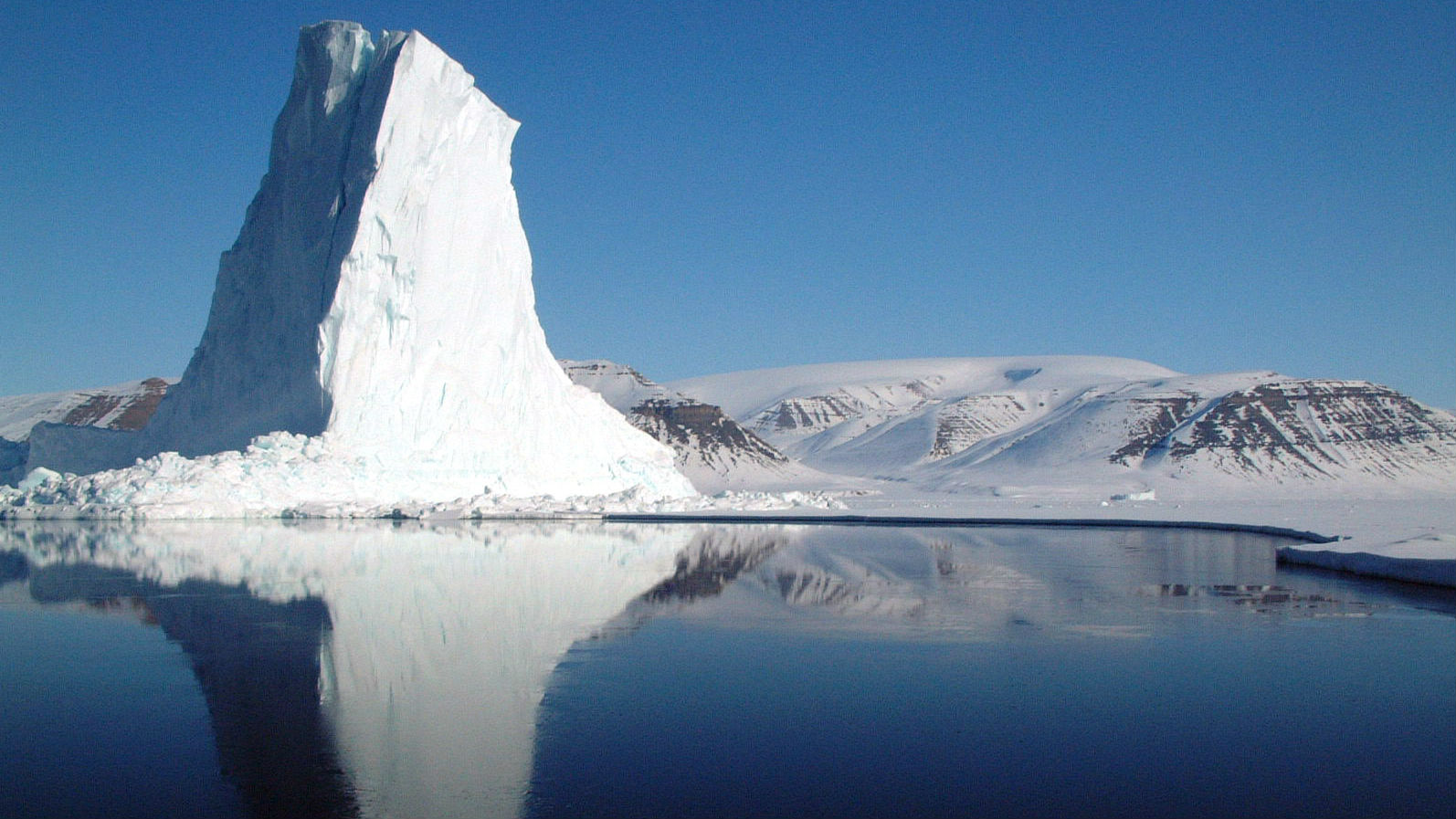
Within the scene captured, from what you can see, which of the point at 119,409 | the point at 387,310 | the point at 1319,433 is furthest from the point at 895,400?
the point at 387,310

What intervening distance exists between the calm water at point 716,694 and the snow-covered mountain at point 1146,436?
150ft

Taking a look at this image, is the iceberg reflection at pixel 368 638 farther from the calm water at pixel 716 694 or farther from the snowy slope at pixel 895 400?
the snowy slope at pixel 895 400

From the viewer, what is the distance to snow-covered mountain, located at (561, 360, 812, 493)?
57.1m

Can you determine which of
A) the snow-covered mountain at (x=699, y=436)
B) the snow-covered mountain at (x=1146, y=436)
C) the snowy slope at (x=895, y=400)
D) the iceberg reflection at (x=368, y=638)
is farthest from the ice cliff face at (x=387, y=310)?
the snowy slope at (x=895, y=400)

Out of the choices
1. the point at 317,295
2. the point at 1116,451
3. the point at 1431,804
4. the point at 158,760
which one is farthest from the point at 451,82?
the point at 1116,451

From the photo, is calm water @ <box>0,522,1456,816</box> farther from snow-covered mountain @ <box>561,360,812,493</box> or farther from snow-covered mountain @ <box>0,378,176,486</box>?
snow-covered mountain @ <box>0,378,176,486</box>

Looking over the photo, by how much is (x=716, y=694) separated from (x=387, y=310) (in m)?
21.6

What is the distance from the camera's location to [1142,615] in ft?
34.8

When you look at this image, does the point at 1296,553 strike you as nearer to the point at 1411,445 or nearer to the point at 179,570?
the point at 179,570

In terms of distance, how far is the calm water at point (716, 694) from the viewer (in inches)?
206

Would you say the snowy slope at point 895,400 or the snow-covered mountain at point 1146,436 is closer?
the snow-covered mountain at point 1146,436

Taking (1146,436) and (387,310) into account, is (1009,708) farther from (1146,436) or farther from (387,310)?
(1146,436)

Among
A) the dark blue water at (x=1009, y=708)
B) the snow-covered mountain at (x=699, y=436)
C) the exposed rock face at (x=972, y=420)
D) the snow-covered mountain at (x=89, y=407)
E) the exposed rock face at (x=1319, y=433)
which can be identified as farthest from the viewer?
the exposed rock face at (x=972, y=420)

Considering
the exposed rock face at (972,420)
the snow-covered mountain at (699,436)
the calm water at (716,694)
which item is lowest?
the calm water at (716,694)
